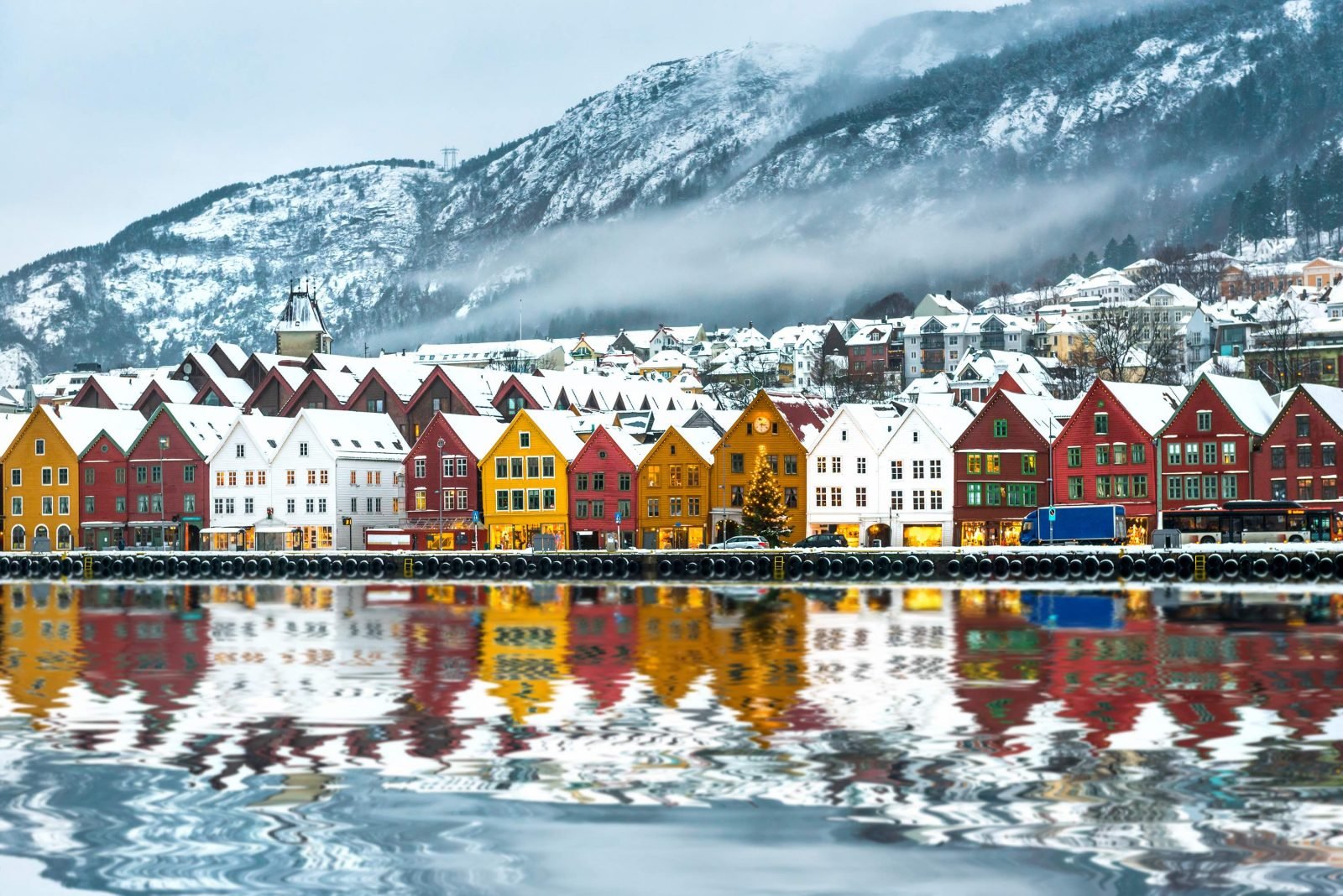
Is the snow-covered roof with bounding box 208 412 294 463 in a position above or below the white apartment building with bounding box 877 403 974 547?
above

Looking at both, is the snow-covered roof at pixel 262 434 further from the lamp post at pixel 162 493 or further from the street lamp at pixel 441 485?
the street lamp at pixel 441 485

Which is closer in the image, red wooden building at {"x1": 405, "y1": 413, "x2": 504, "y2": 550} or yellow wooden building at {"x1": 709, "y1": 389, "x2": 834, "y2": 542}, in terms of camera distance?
yellow wooden building at {"x1": 709, "y1": 389, "x2": 834, "y2": 542}

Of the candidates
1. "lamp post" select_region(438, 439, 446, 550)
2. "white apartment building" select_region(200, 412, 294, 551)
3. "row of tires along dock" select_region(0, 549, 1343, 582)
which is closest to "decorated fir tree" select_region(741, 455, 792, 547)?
"row of tires along dock" select_region(0, 549, 1343, 582)

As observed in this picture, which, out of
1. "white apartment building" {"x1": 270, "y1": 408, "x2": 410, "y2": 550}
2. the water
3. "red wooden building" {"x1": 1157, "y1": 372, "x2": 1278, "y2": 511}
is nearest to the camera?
the water

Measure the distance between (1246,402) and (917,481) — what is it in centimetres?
2200

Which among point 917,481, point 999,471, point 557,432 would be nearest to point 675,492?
point 557,432

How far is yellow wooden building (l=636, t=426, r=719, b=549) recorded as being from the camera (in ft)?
388

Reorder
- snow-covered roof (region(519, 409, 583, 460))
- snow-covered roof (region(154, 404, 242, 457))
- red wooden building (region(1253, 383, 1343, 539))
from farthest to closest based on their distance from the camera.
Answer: snow-covered roof (region(154, 404, 242, 457)), snow-covered roof (region(519, 409, 583, 460)), red wooden building (region(1253, 383, 1343, 539))

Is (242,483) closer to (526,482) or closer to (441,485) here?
(441,485)

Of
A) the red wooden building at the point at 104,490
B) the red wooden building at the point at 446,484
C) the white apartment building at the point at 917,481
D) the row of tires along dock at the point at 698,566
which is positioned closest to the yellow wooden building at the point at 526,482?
the red wooden building at the point at 446,484

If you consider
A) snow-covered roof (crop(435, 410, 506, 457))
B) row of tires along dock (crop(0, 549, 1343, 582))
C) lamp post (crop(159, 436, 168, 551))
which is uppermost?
snow-covered roof (crop(435, 410, 506, 457))

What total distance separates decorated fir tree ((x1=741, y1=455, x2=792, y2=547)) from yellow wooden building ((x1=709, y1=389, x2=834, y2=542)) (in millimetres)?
7592

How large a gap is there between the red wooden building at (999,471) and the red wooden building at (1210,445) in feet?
29.8

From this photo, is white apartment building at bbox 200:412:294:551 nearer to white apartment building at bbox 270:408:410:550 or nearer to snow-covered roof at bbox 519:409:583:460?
white apartment building at bbox 270:408:410:550
